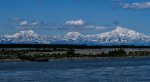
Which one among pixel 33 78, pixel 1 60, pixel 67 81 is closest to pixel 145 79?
pixel 67 81

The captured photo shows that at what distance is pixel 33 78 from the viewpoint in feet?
266

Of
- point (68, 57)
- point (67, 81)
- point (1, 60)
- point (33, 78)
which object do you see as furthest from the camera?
point (68, 57)

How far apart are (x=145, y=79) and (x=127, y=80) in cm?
310

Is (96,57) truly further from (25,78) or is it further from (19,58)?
(25,78)

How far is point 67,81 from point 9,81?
314 inches

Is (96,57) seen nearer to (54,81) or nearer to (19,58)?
(19,58)

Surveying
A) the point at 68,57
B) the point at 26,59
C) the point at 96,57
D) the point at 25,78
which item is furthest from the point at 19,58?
the point at 25,78

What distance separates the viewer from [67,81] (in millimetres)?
75125

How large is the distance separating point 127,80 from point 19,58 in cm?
6996

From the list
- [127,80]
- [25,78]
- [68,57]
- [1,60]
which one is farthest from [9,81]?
[68,57]

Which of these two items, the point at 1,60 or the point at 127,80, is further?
the point at 1,60

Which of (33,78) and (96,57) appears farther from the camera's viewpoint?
(96,57)

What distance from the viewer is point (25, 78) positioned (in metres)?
81.0

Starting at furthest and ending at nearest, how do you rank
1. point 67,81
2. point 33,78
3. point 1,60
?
point 1,60 < point 33,78 < point 67,81
